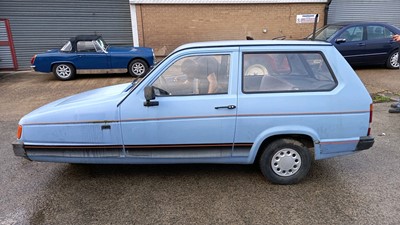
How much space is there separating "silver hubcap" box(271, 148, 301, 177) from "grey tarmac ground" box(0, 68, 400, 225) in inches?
7.6

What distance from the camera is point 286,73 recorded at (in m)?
3.54

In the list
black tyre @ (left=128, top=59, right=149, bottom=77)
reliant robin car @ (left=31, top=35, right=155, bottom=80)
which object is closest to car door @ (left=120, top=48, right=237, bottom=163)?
reliant robin car @ (left=31, top=35, right=155, bottom=80)

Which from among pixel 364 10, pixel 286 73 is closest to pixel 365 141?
pixel 286 73

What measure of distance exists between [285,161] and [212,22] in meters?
10.4

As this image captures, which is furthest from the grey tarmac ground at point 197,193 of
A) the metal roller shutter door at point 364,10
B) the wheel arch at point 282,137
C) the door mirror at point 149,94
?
the metal roller shutter door at point 364,10

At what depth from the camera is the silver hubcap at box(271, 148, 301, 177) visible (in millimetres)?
3525

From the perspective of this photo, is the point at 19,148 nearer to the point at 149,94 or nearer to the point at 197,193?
the point at 149,94

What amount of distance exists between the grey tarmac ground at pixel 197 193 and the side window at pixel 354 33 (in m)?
6.44

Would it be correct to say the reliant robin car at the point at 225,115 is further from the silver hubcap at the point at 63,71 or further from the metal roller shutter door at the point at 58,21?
the metal roller shutter door at the point at 58,21

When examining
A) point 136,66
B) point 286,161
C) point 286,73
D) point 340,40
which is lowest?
point 286,161

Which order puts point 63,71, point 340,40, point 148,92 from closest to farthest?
1. point 148,92
2. point 340,40
3. point 63,71

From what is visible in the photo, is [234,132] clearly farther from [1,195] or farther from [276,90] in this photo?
[1,195]

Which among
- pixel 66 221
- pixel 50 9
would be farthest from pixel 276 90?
pixel 50 9

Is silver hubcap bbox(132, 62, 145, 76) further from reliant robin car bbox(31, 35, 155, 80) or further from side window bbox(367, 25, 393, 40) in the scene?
side window bbox(367, 25, 393, 40)
